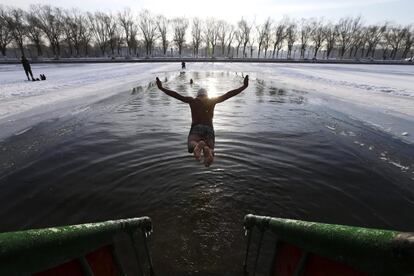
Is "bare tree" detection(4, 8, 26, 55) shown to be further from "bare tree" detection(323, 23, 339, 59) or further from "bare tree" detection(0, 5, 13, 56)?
"bare tree" detection(323, 23, 339, 59)

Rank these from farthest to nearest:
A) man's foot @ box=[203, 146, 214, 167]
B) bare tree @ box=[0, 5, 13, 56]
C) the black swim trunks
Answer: bare tree @ box=[0, 5, 13, 56] → the black swim trunks → man's foot @ box=[203, 146, 214, 167]

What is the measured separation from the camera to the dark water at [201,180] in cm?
454

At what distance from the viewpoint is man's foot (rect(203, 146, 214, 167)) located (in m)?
5.59

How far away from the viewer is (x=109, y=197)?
5.43 metres

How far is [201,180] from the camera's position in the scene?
20.3 feet

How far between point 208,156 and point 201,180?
2.58 ft

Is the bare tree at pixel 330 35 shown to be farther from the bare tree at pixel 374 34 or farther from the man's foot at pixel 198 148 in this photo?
the man's foot at pixel 198 148

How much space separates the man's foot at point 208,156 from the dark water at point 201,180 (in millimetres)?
601

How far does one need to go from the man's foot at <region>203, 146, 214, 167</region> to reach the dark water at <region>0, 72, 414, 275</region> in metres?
0.60

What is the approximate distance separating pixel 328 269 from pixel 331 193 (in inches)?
159

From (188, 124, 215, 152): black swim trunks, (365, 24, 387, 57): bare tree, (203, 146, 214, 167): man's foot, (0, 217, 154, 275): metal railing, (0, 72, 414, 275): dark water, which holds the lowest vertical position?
(0, 72, 414, 275): dark water

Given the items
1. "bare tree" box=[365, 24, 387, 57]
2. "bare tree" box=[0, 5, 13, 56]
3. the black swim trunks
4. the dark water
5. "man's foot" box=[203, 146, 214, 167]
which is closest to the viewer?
the dark water

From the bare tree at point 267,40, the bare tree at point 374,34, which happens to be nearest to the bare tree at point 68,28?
the bare tree at point 267,40

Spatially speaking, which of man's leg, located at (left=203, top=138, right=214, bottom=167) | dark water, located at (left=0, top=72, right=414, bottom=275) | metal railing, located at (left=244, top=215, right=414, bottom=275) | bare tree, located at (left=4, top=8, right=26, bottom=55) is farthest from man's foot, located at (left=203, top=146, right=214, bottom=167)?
→ bare tree, located at (left=4, top=8, right=26, bottom=55)
